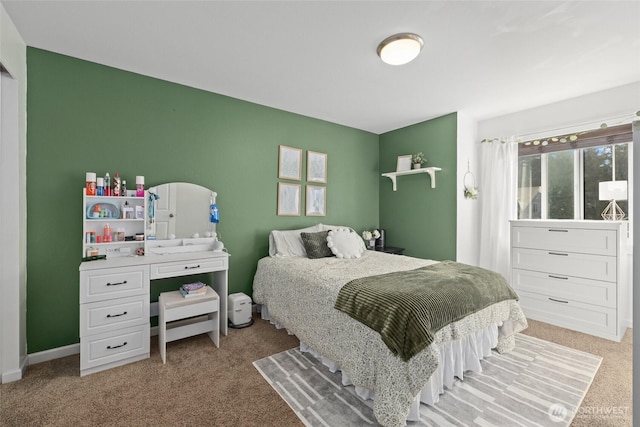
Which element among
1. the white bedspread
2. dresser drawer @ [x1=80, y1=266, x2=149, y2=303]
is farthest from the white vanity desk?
the white bedspread

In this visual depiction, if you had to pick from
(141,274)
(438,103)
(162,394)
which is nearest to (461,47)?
(438,103)

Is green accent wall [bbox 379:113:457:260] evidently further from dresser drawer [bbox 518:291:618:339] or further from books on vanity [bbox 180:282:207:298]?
books on vanity [bbox 180:282:207:298]

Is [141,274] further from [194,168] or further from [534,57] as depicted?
[534,57]

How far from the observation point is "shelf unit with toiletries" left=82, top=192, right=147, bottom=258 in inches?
94.3

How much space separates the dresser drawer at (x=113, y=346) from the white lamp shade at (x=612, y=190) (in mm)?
4684

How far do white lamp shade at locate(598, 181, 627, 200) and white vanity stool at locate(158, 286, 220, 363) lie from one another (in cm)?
414

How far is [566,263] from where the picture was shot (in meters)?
3.04

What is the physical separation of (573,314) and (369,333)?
8.86ft

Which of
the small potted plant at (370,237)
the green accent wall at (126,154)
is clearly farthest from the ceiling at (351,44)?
the small potted plant at (370,237)

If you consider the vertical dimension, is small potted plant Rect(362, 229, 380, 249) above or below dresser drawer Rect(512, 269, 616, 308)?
above

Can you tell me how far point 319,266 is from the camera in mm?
2760

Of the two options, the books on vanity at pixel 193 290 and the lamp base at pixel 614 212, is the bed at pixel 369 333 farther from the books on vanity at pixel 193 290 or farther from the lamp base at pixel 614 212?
the lamp base at pixel 614 212

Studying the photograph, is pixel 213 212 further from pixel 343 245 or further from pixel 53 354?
pixel 53 354

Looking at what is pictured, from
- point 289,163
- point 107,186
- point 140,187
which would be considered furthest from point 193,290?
point 289,163
